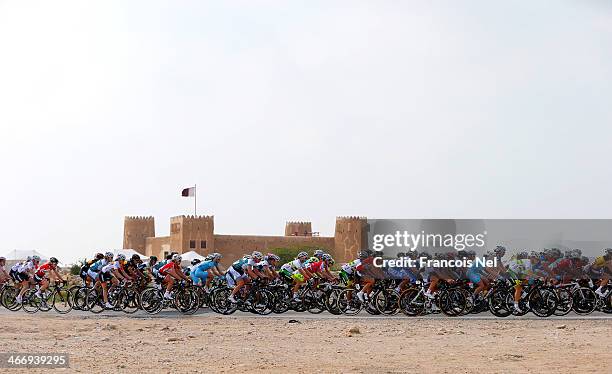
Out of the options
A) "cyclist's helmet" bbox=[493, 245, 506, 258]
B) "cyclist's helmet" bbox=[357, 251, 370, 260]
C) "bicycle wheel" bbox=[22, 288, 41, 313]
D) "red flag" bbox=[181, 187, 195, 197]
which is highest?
"red flag" bbox=[181, 187, 195, 197]

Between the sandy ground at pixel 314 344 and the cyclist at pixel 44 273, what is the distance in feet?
6.73

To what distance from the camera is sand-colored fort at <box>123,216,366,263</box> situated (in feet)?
243

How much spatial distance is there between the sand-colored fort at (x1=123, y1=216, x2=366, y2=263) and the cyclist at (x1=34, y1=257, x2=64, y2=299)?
53.2 metres

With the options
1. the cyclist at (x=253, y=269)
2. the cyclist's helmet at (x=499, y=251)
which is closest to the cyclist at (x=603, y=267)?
the cyclist's helmet at (x=499, y=251)

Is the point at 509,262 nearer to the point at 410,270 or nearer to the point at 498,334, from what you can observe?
the point at 410,270

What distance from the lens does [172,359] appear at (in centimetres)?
1065

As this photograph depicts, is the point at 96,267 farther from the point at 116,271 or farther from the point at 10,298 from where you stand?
the point at 10,298

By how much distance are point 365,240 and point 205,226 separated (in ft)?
46.1

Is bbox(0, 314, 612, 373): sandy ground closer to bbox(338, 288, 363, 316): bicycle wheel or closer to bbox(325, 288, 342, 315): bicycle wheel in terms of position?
bbox(338, 288, 363, 316): bicycle wheel

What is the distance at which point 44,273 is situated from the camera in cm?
1953

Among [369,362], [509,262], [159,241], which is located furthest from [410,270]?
[159,241]

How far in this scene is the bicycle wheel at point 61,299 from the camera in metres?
19.0

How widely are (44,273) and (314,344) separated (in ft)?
29.9

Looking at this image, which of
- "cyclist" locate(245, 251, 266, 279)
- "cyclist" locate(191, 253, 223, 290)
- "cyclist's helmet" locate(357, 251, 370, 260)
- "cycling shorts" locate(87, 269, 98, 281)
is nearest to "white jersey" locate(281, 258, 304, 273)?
"cyclist" locate(245, 251, 266, 279)
